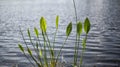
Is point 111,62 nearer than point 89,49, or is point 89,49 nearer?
point 111,62

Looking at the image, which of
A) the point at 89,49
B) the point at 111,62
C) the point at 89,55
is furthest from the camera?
the point at 89,49

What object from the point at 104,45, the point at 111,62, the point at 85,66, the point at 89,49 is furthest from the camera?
the point at 104,45

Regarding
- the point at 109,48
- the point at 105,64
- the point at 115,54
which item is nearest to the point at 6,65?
the point at 105,64

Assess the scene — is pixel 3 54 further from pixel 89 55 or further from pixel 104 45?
pixel 104 45

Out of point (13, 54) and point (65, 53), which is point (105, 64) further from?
point (13, 54)

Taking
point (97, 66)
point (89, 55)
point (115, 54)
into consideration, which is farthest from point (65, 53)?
point (97, 66)

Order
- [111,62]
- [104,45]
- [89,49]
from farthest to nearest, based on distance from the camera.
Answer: [104,45] → [89,49] → [111,62]

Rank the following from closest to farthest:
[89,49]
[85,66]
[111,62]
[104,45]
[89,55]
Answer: [85,66] → [111,62] → [89,55] → [89,49] → [104,45]

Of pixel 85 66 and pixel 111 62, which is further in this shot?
pixel 111 62
